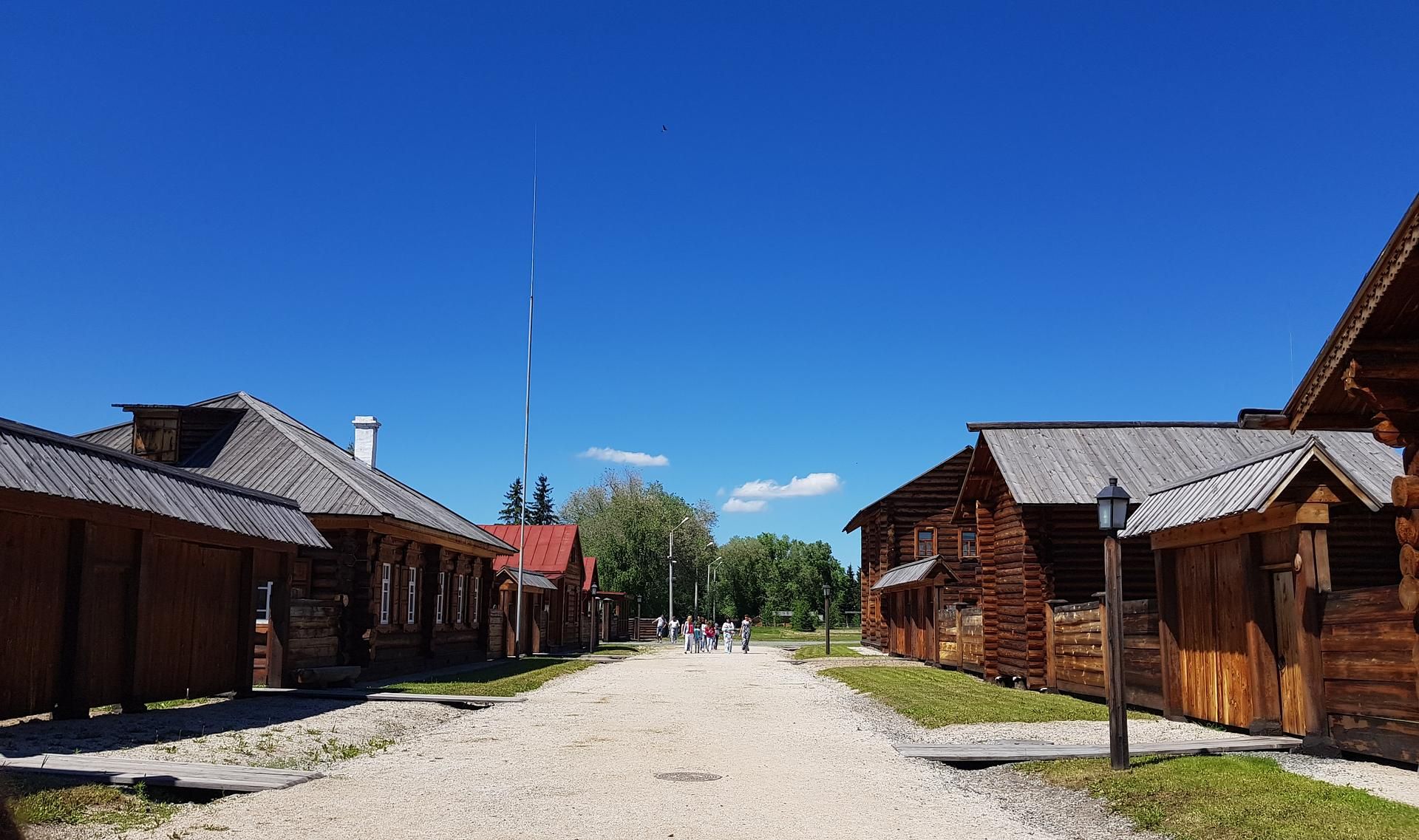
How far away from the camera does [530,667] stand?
3144 centimetres

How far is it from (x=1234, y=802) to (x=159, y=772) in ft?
29.9

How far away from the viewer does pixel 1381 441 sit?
33.3 ft

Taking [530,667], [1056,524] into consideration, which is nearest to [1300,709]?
[1056,524]

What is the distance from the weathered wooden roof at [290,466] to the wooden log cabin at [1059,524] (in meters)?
13.5

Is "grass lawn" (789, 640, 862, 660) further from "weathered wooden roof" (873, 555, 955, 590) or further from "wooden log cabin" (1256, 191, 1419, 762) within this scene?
"wooden log cabin" (1256, 191, 1419, 762)

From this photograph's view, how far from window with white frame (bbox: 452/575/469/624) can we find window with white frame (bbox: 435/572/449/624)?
87 centimetres

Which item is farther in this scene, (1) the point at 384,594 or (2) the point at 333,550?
(1) the point at 384,594

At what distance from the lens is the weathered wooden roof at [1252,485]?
12.2 meters

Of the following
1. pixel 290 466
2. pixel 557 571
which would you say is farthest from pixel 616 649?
pixel 290 466

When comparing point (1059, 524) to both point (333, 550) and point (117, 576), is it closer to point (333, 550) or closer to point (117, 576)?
point (333, 550)

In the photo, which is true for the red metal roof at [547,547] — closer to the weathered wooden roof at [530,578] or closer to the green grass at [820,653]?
the weathered wooden roof at [530,578]

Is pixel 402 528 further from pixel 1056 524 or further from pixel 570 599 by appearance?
pixel 570 599

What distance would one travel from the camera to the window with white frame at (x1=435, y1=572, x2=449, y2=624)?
29.1m

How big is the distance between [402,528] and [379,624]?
8.39ft
